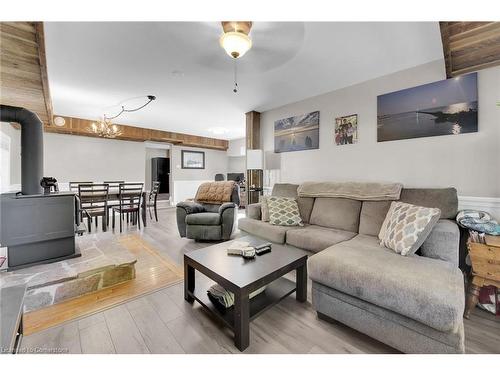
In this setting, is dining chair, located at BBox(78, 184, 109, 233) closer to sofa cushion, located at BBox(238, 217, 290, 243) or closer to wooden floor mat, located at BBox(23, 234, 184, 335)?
wooden floor mat, located at BBox(23, 234, 184, 335)

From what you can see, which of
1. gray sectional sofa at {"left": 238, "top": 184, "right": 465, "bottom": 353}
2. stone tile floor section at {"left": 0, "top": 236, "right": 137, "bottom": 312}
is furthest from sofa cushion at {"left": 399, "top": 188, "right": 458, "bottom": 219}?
stone tile floor section at {"left": 0, "top": 236, "right": 137, "bottom": 312}

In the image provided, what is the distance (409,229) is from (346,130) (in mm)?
1797

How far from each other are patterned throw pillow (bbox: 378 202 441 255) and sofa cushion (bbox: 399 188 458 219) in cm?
41

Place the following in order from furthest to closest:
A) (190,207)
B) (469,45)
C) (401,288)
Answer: (190,207) < (469,45) < (401,288)

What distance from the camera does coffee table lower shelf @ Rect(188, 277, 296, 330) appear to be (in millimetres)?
1390

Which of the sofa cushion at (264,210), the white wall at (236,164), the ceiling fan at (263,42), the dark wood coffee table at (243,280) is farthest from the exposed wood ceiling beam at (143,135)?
the dark wood coffee table at (243,280)

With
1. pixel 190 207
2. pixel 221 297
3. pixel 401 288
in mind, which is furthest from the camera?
pixel 190 207

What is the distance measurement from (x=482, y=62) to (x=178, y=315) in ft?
11.5

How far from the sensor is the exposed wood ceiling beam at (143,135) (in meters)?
4.66

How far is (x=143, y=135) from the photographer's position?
561 cm

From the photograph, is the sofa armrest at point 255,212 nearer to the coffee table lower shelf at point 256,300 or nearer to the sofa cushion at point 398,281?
the coffee table lower shelf at point 256,300

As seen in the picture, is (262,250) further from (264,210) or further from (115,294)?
(115,294)

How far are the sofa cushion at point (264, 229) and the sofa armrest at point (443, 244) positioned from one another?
4.29ft

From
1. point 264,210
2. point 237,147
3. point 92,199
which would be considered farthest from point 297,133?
point 237,147
